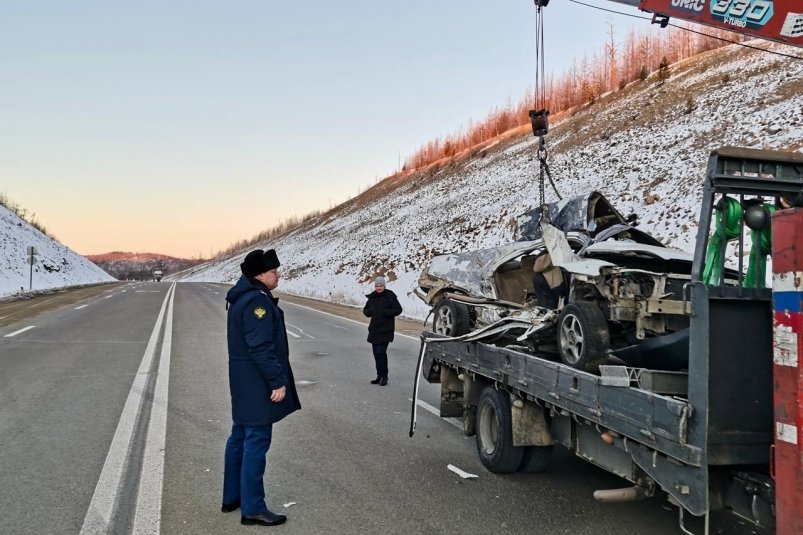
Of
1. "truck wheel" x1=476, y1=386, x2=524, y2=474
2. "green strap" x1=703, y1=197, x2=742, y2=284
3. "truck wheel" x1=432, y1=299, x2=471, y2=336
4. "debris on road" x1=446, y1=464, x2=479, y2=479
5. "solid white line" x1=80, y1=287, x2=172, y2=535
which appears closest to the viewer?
"green strap" x1=703, y1=197, x2=742, y2=284

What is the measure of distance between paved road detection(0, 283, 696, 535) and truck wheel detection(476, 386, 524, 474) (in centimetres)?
12

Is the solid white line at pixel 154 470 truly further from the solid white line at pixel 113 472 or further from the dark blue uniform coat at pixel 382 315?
the dark blue uniform coat at pixel 382 315

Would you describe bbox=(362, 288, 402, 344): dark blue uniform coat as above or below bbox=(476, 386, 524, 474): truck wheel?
above

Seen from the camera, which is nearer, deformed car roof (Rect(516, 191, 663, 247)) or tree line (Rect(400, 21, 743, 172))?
deformed car roof (Rect(516, 191, 663, 247))

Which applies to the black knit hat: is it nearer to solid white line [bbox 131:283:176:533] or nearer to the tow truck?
solid white line [bbox 131:283:176:533]

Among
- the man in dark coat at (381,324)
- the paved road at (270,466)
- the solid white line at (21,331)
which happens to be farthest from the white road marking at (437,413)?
the solid white line at (21,331)

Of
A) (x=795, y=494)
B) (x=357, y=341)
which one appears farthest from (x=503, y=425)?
(x=357, y=341)

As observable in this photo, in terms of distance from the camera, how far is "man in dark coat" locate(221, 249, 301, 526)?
4043mm

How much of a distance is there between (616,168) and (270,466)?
32.0m

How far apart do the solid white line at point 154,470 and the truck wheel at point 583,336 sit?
3.20 metres

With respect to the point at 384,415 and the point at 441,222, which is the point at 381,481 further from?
the point at 441,222

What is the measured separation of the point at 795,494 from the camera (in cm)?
246

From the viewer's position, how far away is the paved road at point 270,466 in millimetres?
4094

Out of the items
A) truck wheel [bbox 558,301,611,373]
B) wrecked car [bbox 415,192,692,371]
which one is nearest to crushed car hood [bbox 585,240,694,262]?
wrecked car [bbox 415,192,692,371]
